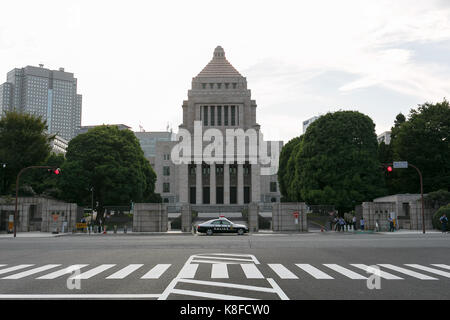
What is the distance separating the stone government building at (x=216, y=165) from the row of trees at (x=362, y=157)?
98.9 feet

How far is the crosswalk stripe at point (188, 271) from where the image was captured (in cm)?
1122

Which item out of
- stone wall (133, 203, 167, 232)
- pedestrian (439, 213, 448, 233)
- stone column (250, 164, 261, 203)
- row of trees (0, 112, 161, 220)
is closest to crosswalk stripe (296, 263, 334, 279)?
pedestrian (439, 213, 448, 233)

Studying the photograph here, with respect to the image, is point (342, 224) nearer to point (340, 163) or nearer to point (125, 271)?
point (340, 163)

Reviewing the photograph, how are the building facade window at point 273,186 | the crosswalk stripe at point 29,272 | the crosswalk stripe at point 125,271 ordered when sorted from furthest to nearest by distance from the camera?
1. the building facade window at point 273,186
2. the crosswalk stripe at point 29,272
3. the crosswalk stripe at point 125,271

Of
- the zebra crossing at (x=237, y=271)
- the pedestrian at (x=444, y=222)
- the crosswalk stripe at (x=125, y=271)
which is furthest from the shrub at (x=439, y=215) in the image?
the crosswalk stripe at (x=125, y=271)

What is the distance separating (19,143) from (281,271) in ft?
154

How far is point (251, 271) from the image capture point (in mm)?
12188

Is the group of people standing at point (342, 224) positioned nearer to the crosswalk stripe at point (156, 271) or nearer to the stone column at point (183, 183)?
the crosswalk stripe at point (156, 271)

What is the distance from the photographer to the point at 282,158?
77.1m

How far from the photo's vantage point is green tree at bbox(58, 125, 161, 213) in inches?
1932

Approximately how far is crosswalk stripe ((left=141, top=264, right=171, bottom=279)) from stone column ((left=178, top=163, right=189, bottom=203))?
6792cm

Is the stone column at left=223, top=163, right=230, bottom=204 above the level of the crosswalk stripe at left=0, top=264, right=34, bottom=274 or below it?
above

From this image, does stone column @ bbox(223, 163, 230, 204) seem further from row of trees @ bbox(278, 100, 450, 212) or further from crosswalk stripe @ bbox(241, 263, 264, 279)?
crosswalk stripe @ bbox(241, 263, 264, 279)

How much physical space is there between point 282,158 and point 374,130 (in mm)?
25847
